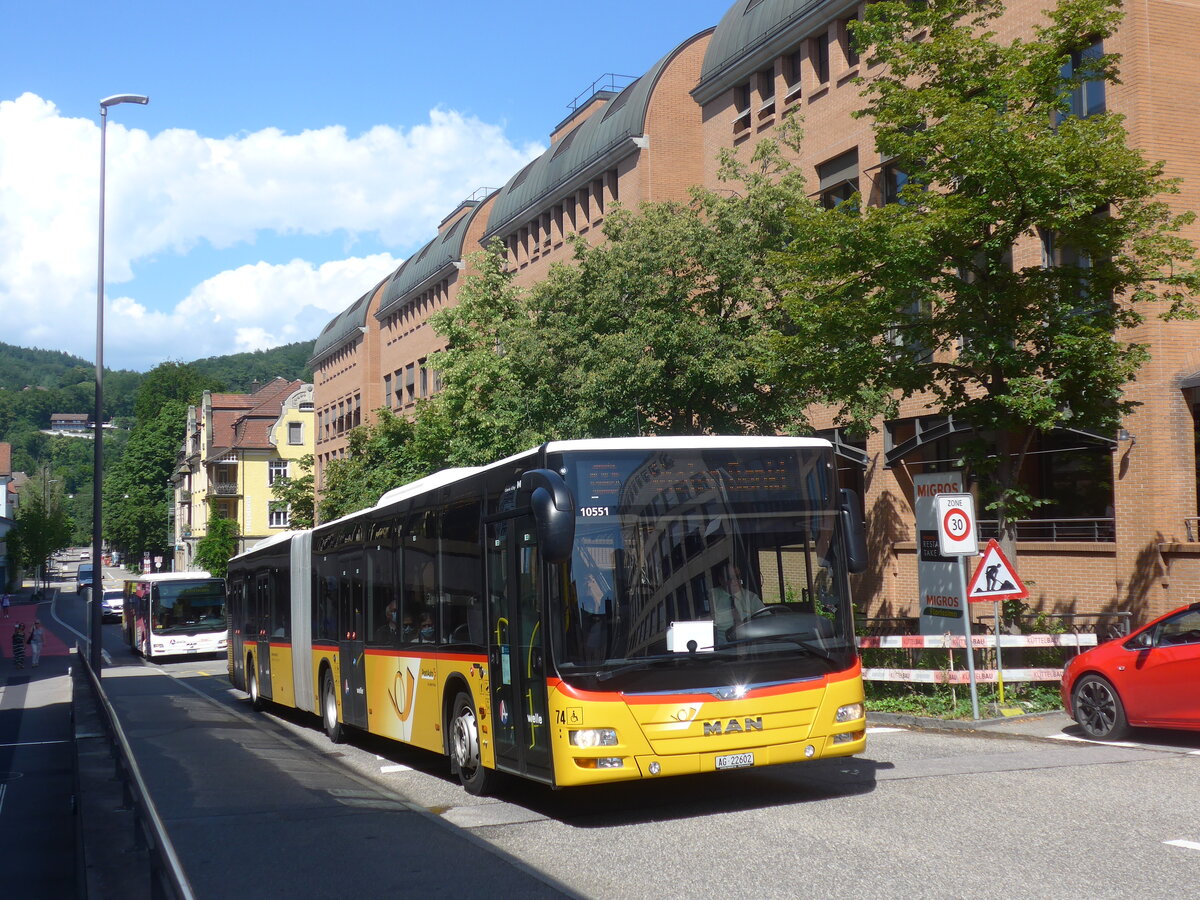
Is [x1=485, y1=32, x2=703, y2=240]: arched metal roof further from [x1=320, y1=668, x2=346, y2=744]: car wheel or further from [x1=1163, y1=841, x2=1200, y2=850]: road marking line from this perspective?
[x1=1163, y1=841, x2=1200, y2=850]: road marking line

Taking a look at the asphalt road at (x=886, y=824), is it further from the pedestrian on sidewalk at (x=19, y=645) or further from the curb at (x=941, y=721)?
the pedestrian on sidewalk at (x=19, y=645)

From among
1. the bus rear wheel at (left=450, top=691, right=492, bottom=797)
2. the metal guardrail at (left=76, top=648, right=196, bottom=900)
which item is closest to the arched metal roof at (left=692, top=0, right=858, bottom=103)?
the bus rear wheel at (left=450, top=691, right=492, bottom=797)

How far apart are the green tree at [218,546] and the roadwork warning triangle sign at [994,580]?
67049 mm

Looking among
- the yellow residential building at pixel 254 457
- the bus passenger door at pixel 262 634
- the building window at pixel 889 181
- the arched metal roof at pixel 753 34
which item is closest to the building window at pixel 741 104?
the arched metal roof at pixel 753 34

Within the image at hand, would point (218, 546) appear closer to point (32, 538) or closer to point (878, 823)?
point (32, 538)

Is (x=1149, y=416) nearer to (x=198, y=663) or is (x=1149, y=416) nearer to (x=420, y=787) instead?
(x=420, y=787)

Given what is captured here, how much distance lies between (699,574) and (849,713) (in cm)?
163

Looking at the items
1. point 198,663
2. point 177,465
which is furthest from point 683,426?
point 177,465

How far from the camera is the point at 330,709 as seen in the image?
53.5 feet

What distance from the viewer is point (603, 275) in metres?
22.6

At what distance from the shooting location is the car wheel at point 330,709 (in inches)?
631

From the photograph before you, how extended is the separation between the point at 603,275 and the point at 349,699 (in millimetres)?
10141

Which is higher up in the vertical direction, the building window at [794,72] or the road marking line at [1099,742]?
the building window at [794,72]

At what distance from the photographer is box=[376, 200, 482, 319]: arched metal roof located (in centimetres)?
5947
